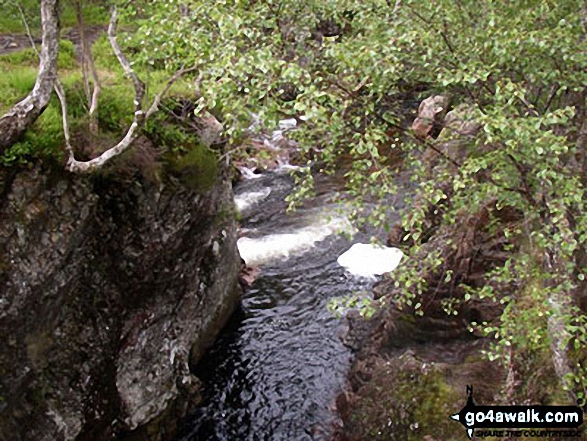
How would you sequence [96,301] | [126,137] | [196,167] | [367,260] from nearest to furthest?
[126,137] < [96,301] < [196,167] < [367,260]

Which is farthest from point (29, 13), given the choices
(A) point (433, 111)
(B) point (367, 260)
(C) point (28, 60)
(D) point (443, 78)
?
(A) point (433, 111)

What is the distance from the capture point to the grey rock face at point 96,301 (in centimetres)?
887

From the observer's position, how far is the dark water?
12.8m

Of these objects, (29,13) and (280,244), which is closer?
(29,13)

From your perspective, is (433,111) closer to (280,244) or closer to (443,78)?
(280,244)

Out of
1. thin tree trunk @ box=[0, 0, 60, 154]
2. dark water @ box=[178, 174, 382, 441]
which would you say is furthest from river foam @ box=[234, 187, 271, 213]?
thin tree trunk @ box=[0, 0, 60, 154]

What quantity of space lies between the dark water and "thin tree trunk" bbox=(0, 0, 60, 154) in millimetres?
6966

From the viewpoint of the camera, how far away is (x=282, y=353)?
15023mm

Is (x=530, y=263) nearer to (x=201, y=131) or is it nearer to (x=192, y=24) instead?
(x=192, y=24)

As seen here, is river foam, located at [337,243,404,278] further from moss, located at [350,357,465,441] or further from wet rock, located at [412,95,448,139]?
wet rock, located at [412,95,448,139]

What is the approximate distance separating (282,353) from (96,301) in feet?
20.6

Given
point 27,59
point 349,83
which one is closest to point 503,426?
point 349,83

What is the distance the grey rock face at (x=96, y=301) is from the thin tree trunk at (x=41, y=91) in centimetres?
77

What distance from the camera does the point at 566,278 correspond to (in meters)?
7.62
